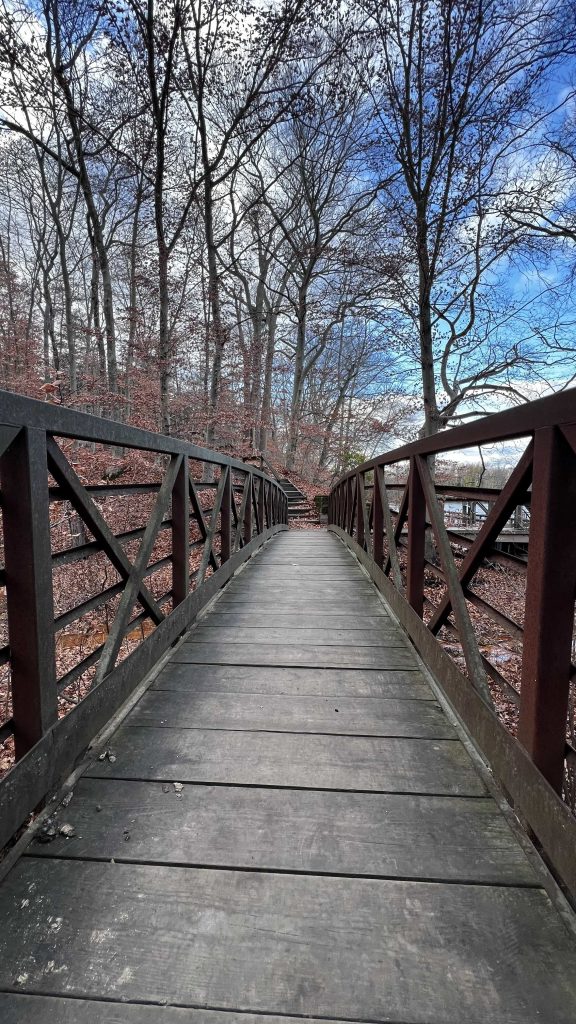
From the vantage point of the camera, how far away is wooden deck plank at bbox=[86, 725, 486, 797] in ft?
4.54

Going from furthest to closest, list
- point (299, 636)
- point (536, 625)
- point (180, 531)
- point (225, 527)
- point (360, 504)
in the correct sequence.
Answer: point (360, 504), point (225, 527), point (299, 636), point (180, 531), point (536, 625)

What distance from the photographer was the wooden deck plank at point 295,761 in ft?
4.54

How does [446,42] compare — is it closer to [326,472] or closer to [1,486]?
[1,486]

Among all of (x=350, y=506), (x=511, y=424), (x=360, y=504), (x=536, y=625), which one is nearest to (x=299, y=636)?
(x=536, y=625)

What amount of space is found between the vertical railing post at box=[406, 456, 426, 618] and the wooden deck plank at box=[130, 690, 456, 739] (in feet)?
2.35

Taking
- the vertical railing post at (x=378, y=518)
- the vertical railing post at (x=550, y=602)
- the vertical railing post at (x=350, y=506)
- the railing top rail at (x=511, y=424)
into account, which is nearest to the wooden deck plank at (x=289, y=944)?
the vertical railing post at (x=550, y=602)

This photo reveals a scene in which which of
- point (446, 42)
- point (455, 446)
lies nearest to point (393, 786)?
point (455, 446)

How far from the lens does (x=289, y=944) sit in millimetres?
902

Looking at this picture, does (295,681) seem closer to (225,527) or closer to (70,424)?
(70,424)

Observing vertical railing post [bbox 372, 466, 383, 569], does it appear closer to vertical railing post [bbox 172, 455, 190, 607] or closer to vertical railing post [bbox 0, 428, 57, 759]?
vertical railing post [bbox 172, 455, 190, 607]

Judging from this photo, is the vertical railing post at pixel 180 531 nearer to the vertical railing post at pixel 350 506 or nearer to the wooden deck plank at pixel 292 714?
the wooden deck plank at pixel 292 714

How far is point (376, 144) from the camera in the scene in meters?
7.70

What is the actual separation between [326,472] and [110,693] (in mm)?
21238

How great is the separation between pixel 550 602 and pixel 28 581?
141cm
